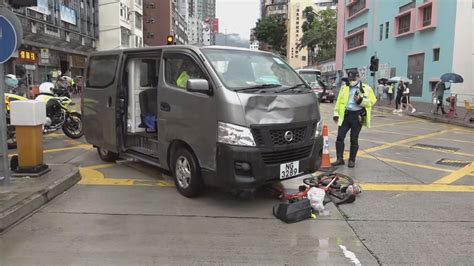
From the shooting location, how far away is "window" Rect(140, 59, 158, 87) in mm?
7598

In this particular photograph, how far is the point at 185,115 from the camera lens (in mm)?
5934

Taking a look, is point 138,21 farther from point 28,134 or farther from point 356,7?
point 28,134

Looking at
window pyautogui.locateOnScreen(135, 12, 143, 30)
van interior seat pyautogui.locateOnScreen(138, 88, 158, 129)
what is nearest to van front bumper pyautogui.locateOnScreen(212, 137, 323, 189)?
van interior seat pyautogui.locateOnScreen(138, 88, 158, 129)

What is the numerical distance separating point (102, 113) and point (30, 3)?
86.2 inches

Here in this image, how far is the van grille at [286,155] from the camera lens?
546cm

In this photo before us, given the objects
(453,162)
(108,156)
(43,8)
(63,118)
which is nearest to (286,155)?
(108,156)

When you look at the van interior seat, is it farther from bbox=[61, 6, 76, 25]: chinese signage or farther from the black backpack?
bbox=[61, 6, 76, 25]: chinese signage

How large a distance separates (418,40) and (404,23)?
3.83 metres

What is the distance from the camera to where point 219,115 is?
17.7 ft

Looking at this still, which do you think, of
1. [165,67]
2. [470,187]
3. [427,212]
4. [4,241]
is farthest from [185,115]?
[470,187]

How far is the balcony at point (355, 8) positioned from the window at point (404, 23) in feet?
27.2

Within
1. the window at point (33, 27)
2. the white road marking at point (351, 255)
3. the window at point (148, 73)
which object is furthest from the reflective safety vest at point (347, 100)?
the window at point (33, 27)

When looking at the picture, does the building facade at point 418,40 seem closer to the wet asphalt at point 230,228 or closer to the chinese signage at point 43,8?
the wet asphalt at point 230,228

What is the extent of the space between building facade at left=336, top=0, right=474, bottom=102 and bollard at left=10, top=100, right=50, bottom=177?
75.7ft
